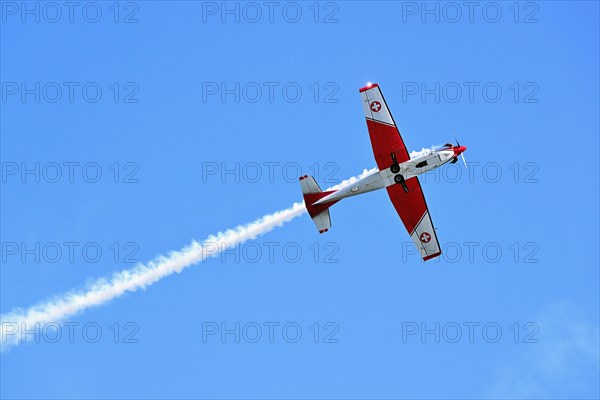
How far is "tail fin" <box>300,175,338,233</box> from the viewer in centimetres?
7538

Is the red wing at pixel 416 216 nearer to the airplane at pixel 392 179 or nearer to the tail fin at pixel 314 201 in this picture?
the airplane at pixel 392 179

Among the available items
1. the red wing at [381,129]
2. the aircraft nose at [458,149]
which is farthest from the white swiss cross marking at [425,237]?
the aircraft nose at [458,149]

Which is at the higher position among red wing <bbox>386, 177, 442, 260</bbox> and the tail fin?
the tail fin

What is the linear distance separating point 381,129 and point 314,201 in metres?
7.18

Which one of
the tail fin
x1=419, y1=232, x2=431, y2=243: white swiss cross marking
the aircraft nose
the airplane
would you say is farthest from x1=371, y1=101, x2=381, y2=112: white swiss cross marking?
x1=419, y1=232, x2=431, y2=243: white swiss cross marking

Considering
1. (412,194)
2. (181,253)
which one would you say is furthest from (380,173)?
(181,253)

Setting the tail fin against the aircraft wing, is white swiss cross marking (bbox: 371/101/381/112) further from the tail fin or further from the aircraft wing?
the tail fin

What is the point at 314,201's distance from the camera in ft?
247

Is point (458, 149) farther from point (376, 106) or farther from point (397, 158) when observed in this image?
point (376, 106)

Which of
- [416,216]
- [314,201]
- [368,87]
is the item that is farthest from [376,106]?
[416,216]

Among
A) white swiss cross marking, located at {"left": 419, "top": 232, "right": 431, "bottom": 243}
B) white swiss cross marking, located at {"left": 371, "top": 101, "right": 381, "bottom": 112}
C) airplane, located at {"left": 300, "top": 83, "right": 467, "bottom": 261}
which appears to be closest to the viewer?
airplane, located at {"left": 300, "top": 83, "right": 467, "bottom": 261}

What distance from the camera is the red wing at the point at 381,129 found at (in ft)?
240

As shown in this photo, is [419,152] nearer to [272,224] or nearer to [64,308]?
[272,224]

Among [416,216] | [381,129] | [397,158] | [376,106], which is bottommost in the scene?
[416,216]
